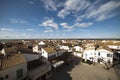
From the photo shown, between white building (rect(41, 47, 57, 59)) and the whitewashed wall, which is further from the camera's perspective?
white building (rect(41, 47, 57, 59))

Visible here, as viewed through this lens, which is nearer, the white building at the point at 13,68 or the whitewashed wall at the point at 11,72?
the whitewashed wall at the point at 11,72

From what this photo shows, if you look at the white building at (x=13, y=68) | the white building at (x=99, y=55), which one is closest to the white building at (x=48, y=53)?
the white building at (x=99, y=55)

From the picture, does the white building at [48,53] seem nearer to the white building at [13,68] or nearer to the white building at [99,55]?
the white building at [99,55]

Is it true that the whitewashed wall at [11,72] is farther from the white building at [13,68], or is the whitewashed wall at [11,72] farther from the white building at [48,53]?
the white building at [48,53]

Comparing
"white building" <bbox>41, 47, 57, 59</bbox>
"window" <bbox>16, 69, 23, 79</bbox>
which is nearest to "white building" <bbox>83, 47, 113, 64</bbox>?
"white building" <bbox>41, 47, 57, 59</bbox>

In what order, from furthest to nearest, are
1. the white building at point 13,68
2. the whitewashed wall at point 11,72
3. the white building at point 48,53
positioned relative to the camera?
the white building at point 48,53, the white building at point 13,68, the whitewashed wall at point 11,72

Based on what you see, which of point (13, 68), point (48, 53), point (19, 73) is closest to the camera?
point (13, 68)

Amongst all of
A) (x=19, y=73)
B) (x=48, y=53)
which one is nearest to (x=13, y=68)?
(x=19, y=73)

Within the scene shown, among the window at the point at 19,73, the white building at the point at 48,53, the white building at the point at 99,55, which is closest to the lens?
the window at the point at 19,73

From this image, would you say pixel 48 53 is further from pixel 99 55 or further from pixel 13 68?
pixel 99 55


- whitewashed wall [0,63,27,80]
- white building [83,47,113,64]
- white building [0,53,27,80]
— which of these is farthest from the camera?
white building [83,47,113,64]

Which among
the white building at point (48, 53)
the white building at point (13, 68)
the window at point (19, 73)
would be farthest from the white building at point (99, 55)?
the window at point (19, 73)

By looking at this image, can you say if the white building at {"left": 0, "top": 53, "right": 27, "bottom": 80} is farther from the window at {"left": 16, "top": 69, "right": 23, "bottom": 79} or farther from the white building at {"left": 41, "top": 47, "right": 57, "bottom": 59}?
the white building at {"left": 41, "top": 47, "right": 57, "bottom": 59}

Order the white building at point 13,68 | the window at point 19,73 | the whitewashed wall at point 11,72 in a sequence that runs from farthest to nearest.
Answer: the window at point 19,73, the white building at point 13,68, the whitewashed wall at point 11,72
